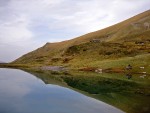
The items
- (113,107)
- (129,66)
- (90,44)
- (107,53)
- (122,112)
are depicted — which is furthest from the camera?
(90,44)

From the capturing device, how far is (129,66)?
101688 millimetres

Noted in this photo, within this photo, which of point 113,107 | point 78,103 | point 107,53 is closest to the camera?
point 113,107

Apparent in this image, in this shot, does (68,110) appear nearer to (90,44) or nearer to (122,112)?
(122,112)

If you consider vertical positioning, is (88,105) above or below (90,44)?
below

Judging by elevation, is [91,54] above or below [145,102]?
above

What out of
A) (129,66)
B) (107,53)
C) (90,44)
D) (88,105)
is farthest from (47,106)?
(90,44)

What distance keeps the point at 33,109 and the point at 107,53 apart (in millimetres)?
127320

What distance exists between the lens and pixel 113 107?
34719mm

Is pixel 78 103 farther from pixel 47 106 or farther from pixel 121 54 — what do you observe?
pixel 121 54

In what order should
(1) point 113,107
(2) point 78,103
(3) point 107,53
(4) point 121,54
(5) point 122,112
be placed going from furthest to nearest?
(3) point 107,53, (4) point 121,54, (2) point 78,103, (1) point 113,107, (5) point 122,112

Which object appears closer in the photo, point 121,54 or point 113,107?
point 113,107

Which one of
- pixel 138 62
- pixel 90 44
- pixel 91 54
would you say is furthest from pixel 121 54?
pixel 90 44

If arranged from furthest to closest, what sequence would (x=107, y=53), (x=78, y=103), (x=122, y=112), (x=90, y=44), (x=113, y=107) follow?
(x=90, y=44) < (x=107, y=53) < (x=78, y=103) < (x=113, y=107) < (x=122, y=112)

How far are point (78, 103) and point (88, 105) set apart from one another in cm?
212
